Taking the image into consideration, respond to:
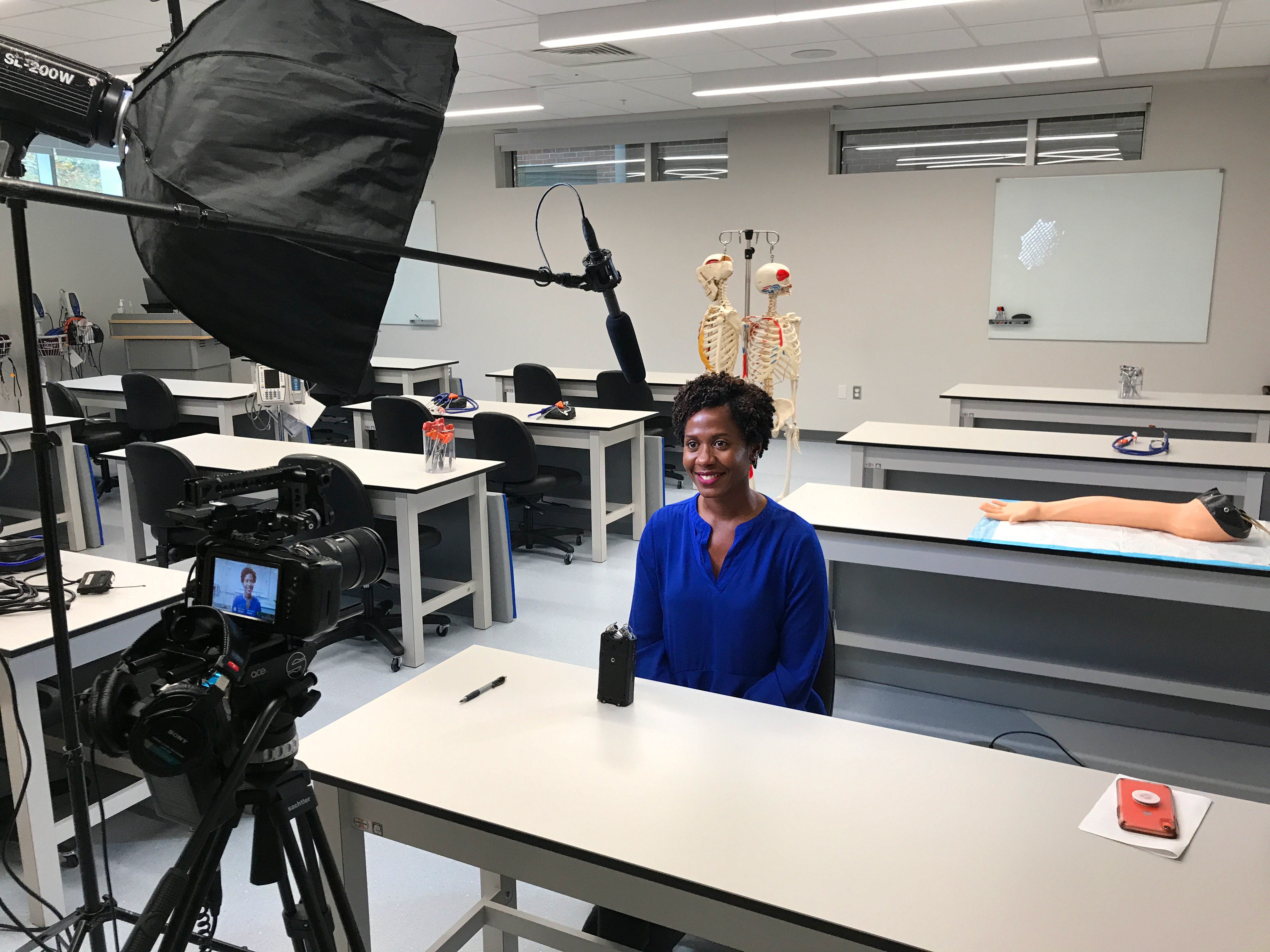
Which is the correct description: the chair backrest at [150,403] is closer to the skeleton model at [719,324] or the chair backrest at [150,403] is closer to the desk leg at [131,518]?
the desk leg at [131,518]

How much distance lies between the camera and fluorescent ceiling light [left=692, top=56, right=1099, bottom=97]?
18.9 feet

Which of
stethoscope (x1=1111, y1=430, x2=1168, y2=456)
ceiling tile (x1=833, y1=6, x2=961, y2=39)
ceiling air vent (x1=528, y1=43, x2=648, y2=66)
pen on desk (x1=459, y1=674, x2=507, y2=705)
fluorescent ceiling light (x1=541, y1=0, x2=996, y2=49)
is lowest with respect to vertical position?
pen on desk (x1=459, y1=674, x2=507, y2=705)

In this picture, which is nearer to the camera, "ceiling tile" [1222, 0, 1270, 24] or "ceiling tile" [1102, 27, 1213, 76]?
"ceiling tile" [1222, 0, 1270, 24]

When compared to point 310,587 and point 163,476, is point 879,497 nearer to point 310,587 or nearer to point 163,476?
point 310,587

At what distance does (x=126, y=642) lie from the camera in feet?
7.20

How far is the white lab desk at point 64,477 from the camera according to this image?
15.6 ft

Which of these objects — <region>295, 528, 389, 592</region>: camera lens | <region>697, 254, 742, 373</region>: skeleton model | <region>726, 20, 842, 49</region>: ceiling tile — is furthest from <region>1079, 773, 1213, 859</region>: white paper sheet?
<region>726, 20, 842, 49</region>: ceiling tile

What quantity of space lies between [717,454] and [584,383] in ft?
15.6

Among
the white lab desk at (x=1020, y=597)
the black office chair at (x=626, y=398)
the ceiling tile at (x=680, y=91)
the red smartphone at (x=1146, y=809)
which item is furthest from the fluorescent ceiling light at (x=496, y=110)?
the red smartphone at (x=1146, y=809)

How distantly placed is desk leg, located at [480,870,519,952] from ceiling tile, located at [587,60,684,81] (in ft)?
18.2

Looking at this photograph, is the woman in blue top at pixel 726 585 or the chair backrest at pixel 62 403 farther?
the chair backrest at pixel 62 403

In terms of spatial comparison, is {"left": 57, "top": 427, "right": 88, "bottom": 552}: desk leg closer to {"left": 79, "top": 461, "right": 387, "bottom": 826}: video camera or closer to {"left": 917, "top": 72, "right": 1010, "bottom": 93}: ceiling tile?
{"left": 79, "top": 461, "right": 387, "bottom": 826}: video camera

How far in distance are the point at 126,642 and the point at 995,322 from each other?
7.06 meters

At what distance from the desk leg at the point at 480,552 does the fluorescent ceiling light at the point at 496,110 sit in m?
4.61
